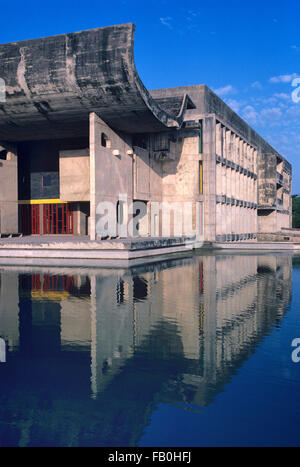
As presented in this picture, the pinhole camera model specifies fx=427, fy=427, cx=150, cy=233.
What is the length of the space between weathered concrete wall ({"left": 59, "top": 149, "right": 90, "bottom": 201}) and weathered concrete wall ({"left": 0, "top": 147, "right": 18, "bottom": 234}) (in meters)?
4.23

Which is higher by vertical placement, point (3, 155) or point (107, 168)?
point (3, 155)

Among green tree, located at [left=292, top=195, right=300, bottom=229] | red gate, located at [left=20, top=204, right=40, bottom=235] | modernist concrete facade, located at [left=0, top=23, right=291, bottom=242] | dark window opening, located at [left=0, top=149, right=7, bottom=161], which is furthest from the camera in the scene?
green tree, located at [left=292, top=195, right=300, bottom=229]

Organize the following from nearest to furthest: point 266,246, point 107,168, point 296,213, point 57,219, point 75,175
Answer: point 107,168 → point 266,246 → point 75,175 → point 57,219 → point 296,213

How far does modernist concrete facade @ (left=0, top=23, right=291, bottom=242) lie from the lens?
2442cm

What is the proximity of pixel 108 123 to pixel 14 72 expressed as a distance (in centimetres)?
674

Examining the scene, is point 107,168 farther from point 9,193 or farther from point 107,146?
point 9,193

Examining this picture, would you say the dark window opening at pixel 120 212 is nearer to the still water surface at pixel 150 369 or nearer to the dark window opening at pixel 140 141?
the dark window opening at pixel 140 141

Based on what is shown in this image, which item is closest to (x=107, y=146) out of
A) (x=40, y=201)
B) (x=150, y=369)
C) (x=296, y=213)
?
(x=40, y=201)

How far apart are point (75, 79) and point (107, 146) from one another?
575 centimetres

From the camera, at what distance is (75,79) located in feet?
80.2

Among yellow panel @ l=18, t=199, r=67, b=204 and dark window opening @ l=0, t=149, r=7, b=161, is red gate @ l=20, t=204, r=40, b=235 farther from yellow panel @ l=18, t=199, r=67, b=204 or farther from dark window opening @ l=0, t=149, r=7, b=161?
dark window opening @ l=0, t=149, r=7, b=161

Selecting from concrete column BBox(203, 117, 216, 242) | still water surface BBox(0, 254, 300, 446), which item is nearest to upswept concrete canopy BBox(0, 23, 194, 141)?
concrete column BBox(203, 117, 216, 242)

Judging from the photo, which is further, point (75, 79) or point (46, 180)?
point (46, 180)

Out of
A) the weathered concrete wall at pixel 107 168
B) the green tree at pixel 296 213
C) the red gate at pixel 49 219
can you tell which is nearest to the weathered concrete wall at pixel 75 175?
the weathered concrete wall at pixel 107 168
